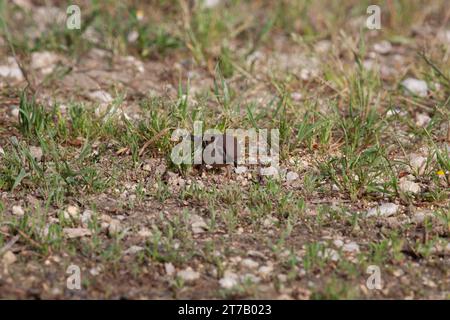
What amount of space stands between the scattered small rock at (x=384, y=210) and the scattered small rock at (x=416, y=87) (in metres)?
1.32

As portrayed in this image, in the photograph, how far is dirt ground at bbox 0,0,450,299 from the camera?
318 centimetres

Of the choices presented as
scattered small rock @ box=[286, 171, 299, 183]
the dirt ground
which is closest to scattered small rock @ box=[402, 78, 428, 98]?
the dirt ground

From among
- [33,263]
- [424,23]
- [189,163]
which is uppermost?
[424,23]

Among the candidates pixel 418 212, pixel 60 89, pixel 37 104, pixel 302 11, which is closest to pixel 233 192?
pixel 418 212

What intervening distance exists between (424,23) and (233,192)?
2.78 meters

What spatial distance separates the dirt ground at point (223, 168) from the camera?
10.4 ft

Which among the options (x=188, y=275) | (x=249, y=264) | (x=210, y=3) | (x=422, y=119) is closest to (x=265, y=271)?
(x=249, y=264)

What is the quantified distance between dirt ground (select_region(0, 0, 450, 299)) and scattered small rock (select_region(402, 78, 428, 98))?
0.04 feet

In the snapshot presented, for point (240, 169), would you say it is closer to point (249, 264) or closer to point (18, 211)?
point (249, 264)

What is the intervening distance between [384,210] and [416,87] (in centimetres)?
143

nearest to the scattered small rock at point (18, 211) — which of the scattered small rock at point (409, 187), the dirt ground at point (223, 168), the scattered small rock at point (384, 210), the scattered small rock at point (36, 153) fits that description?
the dirt ground at point (223, 168)

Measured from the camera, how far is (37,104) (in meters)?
4.19

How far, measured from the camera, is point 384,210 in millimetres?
3586

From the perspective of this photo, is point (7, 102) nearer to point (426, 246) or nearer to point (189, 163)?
point (189, 163)
